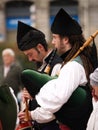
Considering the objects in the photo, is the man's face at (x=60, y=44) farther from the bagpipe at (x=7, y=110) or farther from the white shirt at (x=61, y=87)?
the bagpipe at (x=7, y=110)

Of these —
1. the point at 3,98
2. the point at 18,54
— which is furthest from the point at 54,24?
the point at 18,54

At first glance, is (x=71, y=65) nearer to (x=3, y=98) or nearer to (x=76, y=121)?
(x=76, y=121)

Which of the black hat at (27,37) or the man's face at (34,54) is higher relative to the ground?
the black hat at (27,37)

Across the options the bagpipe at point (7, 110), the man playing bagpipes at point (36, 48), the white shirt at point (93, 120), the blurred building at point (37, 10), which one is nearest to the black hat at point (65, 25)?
the man playing bagpipes at point (36, 48)

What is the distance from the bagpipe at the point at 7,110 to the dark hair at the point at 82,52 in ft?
3.40

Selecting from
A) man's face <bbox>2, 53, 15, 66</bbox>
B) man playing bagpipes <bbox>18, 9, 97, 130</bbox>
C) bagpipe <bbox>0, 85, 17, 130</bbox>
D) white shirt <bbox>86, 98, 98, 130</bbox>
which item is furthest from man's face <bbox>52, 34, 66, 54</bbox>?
man's face <bbox>2, 53, 15, 66</bbox>

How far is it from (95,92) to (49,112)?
22.2 inches

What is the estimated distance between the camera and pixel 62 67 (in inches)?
243

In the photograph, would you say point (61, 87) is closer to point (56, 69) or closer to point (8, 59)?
point (56, 69)

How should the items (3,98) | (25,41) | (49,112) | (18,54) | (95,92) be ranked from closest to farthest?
(3,98) < (95,92) < (49,112) < (25,41) < (18,54)

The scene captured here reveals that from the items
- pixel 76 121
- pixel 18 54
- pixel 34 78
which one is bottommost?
pixel 18 54

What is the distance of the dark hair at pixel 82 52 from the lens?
6.19 m

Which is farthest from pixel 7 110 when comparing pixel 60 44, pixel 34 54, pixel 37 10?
pixel 37 10

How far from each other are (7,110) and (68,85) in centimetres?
87
